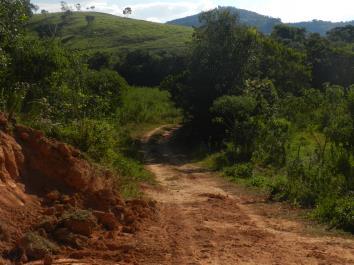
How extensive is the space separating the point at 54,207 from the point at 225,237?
2.81 meters

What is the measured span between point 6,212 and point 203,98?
59.0 ft

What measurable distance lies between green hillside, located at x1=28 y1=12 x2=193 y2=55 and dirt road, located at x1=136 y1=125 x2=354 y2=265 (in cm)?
4754

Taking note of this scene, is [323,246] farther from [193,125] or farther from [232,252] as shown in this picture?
[193,125]

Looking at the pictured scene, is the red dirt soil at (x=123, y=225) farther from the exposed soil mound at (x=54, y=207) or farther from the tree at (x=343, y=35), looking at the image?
the tree at (x=343, y=35)

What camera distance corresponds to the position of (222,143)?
22.5 m

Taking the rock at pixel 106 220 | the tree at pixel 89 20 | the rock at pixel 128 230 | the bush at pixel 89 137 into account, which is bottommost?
the rock at pixel 128 230

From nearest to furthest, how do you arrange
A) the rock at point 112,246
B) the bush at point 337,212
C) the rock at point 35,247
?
the rock at point 35,247, the rock at point 112,246, the bush at point 337,212

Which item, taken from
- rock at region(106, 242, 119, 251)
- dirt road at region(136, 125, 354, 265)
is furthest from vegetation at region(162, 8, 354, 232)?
rock at region(106, 242, 119, 251)

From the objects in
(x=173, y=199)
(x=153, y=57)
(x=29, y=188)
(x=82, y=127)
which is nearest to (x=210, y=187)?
(x=173, y=199)

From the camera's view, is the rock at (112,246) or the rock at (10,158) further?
the rock at (10,158)

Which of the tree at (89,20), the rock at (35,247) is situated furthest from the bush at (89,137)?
the tree at (89,20)

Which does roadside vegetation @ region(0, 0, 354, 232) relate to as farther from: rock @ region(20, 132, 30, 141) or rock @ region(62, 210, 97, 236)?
rock @ region(62, 210, 97, 236)

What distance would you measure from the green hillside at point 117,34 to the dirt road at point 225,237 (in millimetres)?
47543

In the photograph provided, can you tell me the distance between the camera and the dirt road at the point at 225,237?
755 centimetres
